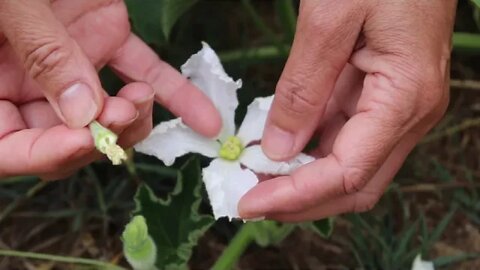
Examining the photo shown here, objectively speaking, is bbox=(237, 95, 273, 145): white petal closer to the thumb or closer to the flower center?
the flower center

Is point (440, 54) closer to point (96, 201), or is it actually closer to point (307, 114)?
point (307, 114)

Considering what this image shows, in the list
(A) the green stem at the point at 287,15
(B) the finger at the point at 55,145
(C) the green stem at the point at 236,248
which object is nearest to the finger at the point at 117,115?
(B) the finger at the point at 55,145

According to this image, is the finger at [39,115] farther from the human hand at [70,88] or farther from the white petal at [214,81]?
the white petal at [214,81]

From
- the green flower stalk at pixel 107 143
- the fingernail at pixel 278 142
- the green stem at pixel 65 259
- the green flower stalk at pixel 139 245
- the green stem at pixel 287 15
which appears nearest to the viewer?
the green flower stalk at pixel 107 143

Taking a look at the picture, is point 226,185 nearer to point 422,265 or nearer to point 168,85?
point 168,85

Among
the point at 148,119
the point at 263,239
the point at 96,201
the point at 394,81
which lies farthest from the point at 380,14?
the point at 96,201

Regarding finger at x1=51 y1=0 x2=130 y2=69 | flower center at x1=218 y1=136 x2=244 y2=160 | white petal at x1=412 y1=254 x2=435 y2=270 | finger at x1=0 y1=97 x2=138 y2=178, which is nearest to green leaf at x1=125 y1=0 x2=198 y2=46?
finger at x1=51 y1=0 x2=130 y2=69
